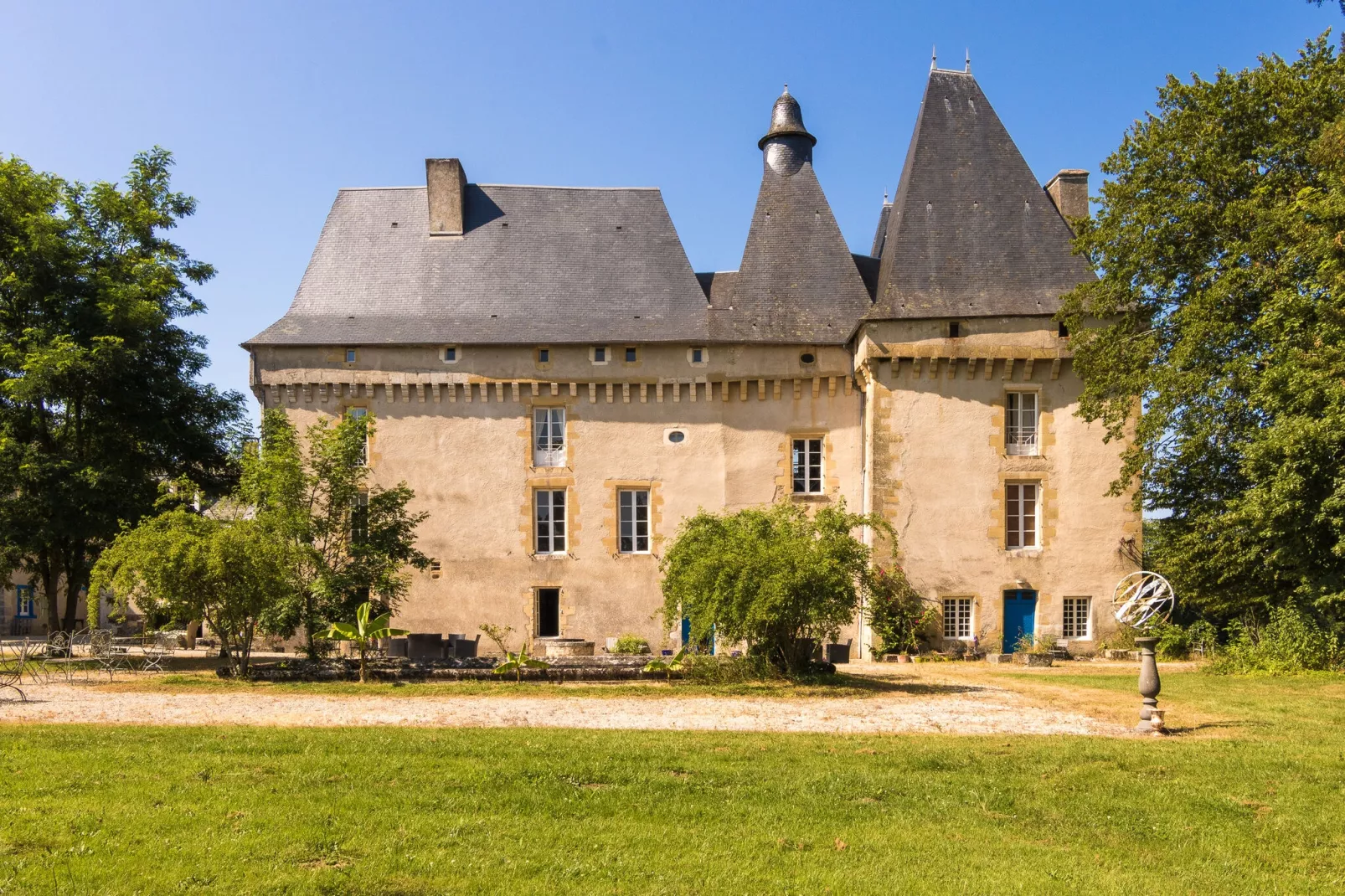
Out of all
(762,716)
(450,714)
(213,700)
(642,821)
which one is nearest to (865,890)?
(642,821)

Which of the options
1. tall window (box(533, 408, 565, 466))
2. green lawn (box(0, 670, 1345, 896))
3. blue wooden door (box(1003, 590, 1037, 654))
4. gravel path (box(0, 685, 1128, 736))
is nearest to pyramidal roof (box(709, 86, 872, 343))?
tall window (box(533, 408, 565, 466))

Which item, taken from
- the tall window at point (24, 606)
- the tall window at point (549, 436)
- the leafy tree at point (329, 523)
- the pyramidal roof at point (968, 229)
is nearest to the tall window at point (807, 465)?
the pyramidal roof at point (968, 229)

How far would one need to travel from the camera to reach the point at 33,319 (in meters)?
19.3

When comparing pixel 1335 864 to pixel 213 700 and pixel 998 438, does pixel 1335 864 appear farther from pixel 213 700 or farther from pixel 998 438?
pixel 998 438

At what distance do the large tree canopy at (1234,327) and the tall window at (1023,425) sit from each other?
6.12 feet

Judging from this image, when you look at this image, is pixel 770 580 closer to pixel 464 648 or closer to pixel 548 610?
pixel 464 648

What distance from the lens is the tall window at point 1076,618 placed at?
20.3 meters

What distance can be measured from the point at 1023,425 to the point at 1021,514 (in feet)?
6.13

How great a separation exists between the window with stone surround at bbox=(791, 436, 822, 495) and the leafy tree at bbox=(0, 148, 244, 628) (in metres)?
12.1

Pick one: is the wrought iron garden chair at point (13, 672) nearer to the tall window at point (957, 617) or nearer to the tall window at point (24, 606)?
the tall window at point (24, 606)

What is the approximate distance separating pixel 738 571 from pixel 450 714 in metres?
4.53

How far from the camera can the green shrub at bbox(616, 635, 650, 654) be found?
2034 centimetres

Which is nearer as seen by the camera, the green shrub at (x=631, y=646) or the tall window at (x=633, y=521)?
the green shrub at (x=631, y=646)

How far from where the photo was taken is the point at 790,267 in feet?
75.4
